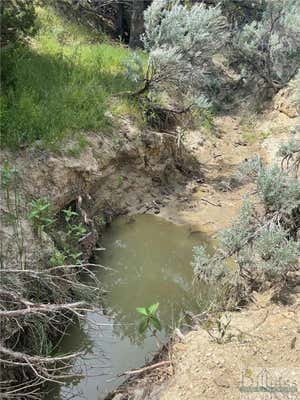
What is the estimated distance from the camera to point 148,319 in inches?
177

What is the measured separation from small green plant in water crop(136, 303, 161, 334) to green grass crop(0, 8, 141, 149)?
102 inches

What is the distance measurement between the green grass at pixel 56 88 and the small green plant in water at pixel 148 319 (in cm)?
258

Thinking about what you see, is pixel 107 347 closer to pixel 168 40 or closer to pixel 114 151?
pixel 114 151

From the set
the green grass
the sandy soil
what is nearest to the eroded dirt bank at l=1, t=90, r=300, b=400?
the sandy soil

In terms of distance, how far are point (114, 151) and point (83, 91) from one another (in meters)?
0.96

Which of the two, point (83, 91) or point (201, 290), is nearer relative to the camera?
point (201, 290)

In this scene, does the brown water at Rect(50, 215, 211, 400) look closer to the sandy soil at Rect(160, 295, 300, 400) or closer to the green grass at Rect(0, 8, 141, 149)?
the sandy soil at Rect(160, 295, 300, 400)

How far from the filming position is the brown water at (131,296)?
439 cm

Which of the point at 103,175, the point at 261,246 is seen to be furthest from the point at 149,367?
the point at 103,175

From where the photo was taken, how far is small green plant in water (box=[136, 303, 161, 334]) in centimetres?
420

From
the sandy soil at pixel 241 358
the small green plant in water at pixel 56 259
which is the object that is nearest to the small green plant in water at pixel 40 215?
the small green plant in water at pixel 56 259

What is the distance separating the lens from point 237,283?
504 cm

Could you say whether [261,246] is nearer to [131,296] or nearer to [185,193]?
[131,296]

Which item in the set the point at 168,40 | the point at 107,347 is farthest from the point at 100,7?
the point at 107,347
